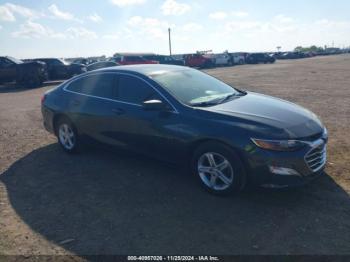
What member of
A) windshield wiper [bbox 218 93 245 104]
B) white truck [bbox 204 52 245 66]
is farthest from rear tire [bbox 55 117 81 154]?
white truck [bbox 204 52 245 66]

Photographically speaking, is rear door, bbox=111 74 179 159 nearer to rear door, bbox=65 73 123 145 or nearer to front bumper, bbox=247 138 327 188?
rear door, bbox=65 73 123 145

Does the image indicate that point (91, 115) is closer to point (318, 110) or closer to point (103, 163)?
point (103, 163)

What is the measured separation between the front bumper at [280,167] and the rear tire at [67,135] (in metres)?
3.48

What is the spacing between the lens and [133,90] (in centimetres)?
547

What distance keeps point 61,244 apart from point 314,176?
9.83 ft

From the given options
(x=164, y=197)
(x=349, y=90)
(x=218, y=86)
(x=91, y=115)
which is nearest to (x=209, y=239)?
(x=164, y=197)

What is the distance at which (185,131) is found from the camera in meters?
4.70

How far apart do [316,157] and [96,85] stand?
367 cm

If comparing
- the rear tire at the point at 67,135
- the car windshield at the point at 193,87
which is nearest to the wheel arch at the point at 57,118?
the rear tire at the point at 67,135

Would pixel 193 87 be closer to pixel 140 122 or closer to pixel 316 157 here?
pixel 140 122

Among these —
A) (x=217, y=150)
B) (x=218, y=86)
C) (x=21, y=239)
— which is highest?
(x=218, y=86)

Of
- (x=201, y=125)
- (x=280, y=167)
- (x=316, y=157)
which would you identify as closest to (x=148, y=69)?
(x=201, y=125)

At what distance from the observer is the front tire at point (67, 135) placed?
647 cm

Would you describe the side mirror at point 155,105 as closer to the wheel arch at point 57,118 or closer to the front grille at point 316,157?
the front grille at point 316,157
